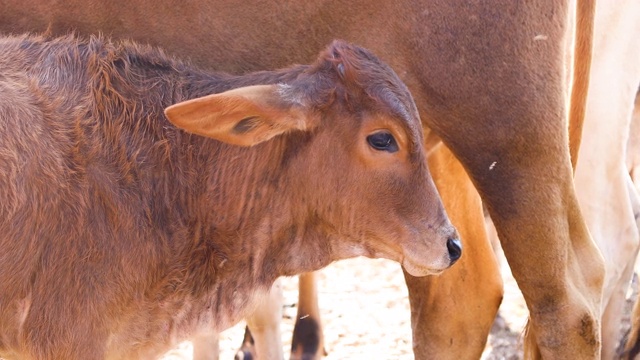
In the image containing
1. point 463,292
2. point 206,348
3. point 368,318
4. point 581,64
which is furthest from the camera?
point 368,318

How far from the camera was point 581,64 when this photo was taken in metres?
7.17

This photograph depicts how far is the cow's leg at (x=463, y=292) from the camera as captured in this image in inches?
296

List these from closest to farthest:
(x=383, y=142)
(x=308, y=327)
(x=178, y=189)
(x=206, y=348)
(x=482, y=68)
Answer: (x=383, y=142) → (x=178, y=189) → (x=482, y=68) → (x=206, y=348) → (x=308, y=327)

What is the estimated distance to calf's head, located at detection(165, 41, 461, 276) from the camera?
5.60 meters

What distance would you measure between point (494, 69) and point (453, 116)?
0.30 m

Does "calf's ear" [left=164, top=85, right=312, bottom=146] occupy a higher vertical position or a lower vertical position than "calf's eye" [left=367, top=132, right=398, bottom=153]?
higher

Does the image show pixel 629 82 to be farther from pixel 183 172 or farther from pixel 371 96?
pixel 183 172

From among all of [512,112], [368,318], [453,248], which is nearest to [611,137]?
[512,112]

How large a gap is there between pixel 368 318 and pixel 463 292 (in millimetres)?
1973

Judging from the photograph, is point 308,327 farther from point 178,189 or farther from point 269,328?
point 178,189

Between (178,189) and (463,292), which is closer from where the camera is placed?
(178,189)

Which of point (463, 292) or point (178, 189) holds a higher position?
point (178, 189)

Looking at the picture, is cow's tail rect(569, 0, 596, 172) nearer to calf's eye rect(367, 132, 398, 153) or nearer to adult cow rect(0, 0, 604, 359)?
adult cow rect(0, 0, 604, 359)

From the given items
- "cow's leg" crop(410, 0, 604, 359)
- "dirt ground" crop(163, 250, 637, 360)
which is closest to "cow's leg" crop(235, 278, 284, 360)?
"dirt ground" crop(163, 250, 637, 360)
